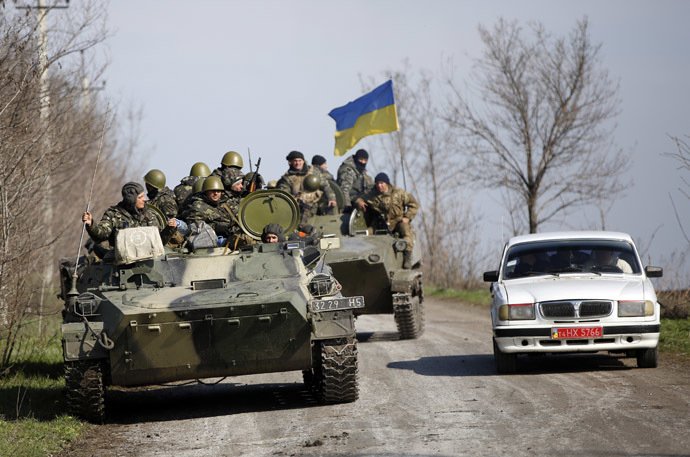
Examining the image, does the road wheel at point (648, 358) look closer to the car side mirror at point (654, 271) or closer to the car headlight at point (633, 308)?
the car headlight at point (633, 308)

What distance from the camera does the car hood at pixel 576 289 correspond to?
1127cm

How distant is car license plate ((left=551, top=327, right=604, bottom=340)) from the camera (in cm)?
1110

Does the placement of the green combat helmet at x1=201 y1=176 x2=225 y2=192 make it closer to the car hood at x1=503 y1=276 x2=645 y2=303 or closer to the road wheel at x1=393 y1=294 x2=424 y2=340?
the car hood at x1=503 y1=276 x2=645 y2=303

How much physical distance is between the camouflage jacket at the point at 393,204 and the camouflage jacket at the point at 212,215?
4.66 m

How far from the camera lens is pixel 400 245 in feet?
55.4

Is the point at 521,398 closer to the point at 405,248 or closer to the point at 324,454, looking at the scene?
the point at 324,454

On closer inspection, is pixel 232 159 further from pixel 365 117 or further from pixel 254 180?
pixel 365 117

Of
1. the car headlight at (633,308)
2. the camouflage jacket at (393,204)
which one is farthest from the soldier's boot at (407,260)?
the car headlight at (633,308)

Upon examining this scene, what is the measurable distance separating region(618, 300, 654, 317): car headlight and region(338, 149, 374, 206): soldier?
9.93 meters

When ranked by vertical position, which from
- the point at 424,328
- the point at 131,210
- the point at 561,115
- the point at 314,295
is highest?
the point at 561,115

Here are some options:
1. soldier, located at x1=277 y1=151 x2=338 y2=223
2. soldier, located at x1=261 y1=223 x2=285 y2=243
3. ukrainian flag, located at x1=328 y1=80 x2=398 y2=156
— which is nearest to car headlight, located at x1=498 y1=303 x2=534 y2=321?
soldier, located at x1=261 y1=223 x2=285 y2=243

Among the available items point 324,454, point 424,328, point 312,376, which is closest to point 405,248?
point 424,328

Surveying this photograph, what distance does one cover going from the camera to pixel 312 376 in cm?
1135

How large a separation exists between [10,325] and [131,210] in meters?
1.86
